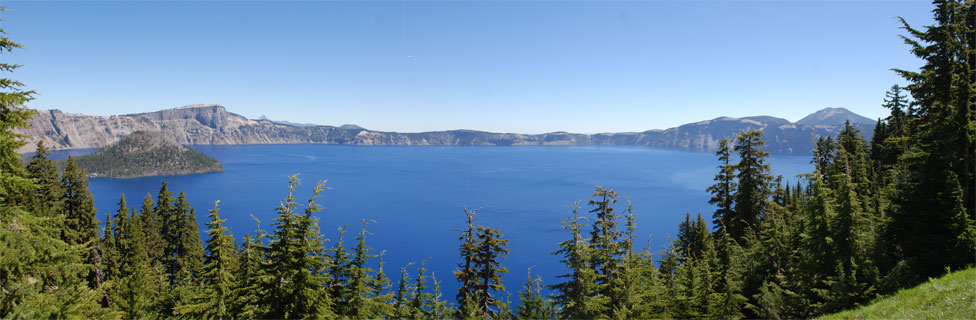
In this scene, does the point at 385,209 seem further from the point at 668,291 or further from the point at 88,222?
the point at 668,291

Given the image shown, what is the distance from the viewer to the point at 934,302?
434 inches

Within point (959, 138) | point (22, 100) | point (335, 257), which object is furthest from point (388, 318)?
point (959, 138)

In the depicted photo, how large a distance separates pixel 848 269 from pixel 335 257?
23.0 metres

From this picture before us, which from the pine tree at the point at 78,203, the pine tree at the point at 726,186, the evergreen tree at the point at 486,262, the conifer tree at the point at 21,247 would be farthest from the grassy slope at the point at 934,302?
the pine tree at the point at 78,203

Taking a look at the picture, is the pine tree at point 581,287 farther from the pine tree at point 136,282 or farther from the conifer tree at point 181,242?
the conifer tree at point 181,242

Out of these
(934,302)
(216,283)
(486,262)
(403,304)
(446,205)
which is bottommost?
(446,205)

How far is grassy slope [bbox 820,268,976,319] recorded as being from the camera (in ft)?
33.2

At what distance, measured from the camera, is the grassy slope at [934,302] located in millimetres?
10109

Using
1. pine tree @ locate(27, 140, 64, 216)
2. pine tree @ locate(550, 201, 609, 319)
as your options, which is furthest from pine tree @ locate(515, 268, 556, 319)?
pine tree @ locate(27, 140, 64, 216)

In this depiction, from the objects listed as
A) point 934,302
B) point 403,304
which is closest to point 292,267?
point 403,304

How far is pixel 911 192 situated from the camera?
53.7 ft

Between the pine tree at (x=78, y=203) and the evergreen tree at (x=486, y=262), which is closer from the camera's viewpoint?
the evergreen tree at (x=486, y=262)

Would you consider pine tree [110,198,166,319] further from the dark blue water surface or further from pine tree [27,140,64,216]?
the dark blue water surface

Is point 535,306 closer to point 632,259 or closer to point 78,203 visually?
point 632,259
